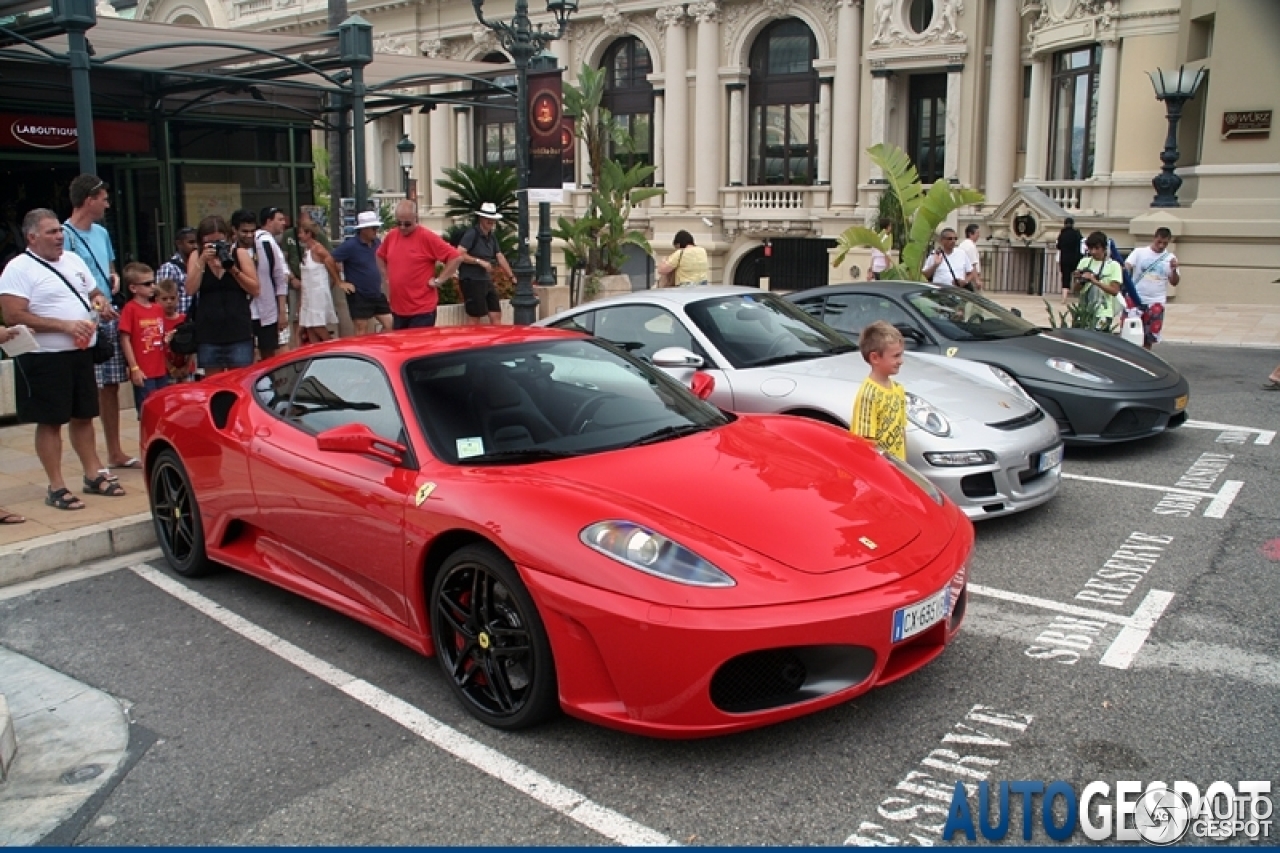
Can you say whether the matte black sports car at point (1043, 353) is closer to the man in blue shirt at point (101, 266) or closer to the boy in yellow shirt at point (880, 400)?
the boy in yellow shirt at point (880, 400)

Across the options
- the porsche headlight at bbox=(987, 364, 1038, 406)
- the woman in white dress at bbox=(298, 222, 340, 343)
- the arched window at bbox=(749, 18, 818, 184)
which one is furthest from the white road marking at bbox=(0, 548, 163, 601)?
the arched window at bbox=(749, 18, 818, 184)

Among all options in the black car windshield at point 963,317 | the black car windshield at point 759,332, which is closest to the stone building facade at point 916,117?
the black car windshield at point 963,317

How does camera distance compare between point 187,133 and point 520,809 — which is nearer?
point 520,809

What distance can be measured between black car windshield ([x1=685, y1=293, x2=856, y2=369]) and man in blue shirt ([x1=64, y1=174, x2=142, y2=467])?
3.84 metres

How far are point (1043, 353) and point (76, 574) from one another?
22.0 ft

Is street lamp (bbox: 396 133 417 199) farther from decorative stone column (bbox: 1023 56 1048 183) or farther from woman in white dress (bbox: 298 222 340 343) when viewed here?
woman in white dress (bbox: 298 222 340 343)

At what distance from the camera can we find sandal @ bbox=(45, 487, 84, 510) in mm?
7043

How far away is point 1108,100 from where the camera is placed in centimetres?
2455

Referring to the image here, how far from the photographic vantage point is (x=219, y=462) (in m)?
5.75

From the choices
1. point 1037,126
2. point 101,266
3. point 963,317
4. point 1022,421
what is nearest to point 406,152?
point 1037,126

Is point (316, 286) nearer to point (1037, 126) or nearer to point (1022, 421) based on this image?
point (1022, 421)

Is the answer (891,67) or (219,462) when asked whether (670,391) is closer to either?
(219,462)

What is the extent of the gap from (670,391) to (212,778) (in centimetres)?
260

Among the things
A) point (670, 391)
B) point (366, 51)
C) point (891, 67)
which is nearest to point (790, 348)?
point (670, 391)
